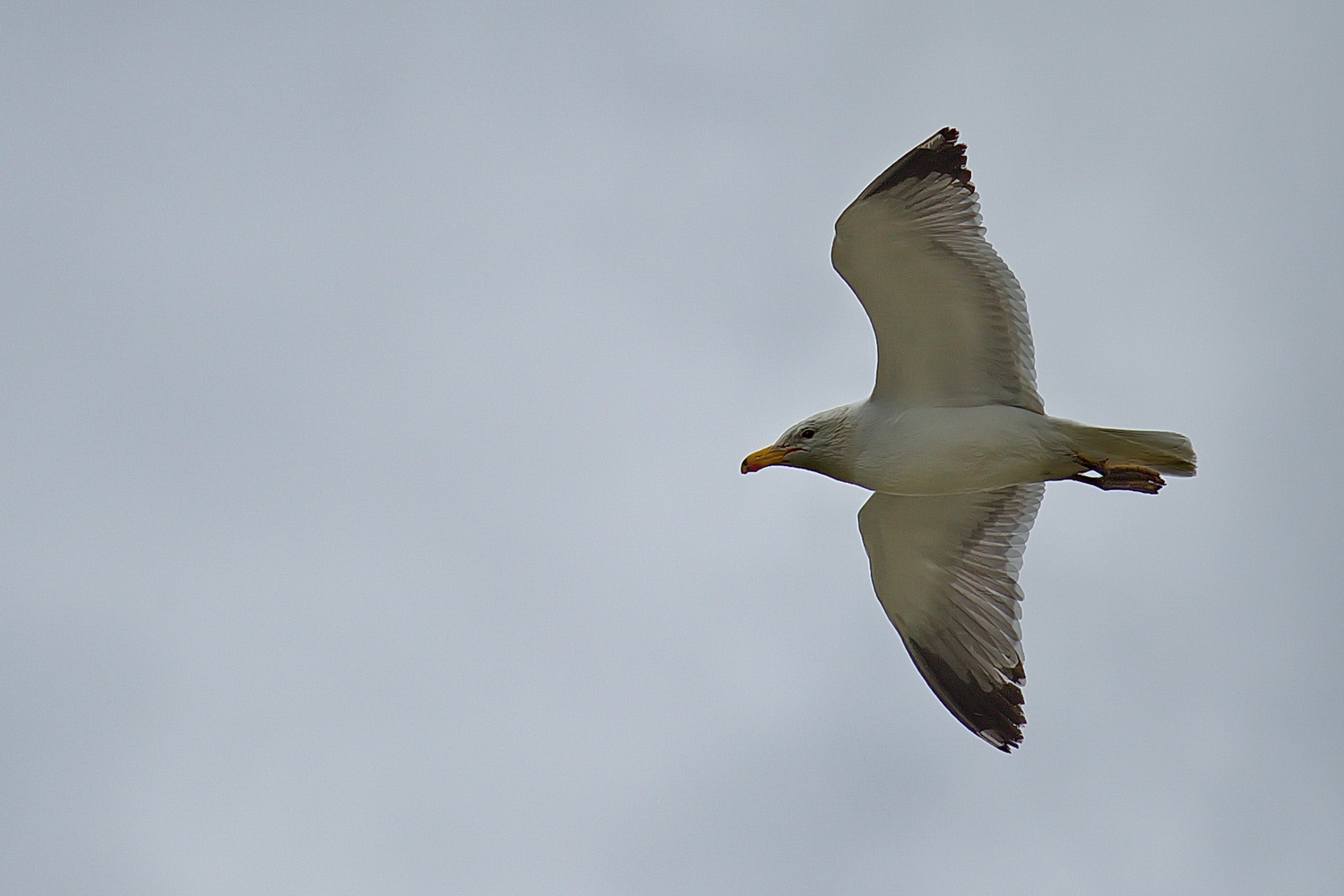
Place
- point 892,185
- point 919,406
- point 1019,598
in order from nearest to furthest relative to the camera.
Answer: point 892,185, point 919,406, point 1019,598

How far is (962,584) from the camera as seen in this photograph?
11.4 m

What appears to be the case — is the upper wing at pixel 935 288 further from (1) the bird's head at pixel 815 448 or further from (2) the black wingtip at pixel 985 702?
(2) the black wingtip at pixel 985 702

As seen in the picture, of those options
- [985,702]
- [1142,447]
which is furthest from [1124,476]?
[985,702]

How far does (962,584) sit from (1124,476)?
5.50 ft

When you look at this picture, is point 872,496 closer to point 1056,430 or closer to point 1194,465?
point 1056,430

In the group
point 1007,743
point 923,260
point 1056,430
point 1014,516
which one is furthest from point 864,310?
point 1007,743

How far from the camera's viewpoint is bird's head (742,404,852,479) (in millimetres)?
10680

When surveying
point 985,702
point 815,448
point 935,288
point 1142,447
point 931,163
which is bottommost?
point 985,702

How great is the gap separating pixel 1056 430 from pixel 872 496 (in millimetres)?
1658

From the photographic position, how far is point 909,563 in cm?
1156

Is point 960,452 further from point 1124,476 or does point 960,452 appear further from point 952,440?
point 1124,476

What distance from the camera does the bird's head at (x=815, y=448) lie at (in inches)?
420

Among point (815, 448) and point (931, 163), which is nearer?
point (931, 163)

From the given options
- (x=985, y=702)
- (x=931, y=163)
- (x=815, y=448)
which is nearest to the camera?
(x=931, y=163)
